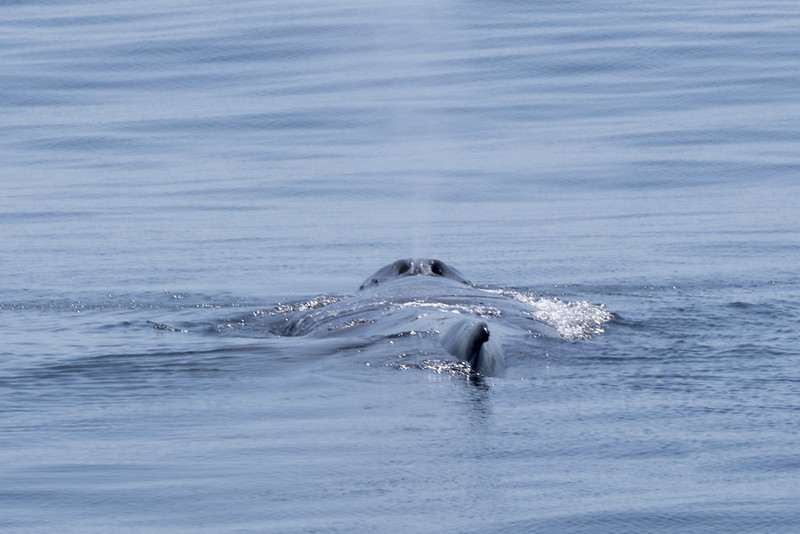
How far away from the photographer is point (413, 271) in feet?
46.4

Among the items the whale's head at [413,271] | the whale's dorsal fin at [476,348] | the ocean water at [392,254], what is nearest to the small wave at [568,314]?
the ocean water at [392,254]

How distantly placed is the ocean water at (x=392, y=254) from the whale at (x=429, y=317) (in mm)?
220

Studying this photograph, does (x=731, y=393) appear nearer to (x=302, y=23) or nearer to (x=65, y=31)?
(x=302, y=23)

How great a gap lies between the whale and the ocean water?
8.7 inches

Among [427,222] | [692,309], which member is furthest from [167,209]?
[692,309]

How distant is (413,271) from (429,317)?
2157mm

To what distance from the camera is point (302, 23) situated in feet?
107

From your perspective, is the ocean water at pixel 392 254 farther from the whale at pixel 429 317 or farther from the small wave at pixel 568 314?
the whale at pixel 429 317

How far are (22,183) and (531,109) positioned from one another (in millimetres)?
7734

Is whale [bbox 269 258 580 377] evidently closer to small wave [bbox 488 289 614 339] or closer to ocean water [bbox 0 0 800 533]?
small wave [bbox 488 289 614 339]

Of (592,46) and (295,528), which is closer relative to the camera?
(295,528)

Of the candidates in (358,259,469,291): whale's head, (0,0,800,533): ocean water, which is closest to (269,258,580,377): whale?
(358,259,469,291): whale's head

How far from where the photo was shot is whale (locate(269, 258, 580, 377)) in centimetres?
1078

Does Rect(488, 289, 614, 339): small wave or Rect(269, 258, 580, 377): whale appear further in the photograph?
Rect(488, 289, 614, 339): small wave
